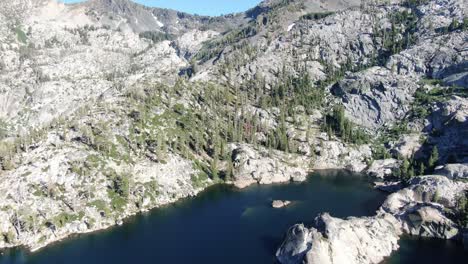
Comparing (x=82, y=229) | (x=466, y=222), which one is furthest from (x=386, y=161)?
(x=82, y=229)

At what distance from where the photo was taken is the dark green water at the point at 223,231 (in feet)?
355

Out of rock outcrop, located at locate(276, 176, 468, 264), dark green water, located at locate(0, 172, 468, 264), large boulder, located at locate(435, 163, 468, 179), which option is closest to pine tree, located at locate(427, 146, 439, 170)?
large boulder, located at locate(435, 163, 468, 179)

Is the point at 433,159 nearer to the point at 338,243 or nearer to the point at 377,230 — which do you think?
the point at 377,230

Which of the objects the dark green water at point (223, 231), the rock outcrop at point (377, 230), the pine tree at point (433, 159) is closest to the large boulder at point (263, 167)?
the dark green water at point (223, 231)

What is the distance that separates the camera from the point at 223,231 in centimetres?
12475

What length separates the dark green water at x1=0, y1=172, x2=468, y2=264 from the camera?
108m

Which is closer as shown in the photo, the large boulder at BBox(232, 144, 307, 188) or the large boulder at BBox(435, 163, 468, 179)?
the large boulder at BBox(435, 163, 468, 179)

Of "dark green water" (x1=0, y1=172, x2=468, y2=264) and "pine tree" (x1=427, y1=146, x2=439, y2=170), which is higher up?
→ "pine tree" (x1=427, y1=146, x2=439, y2=170)

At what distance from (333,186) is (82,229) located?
97.3 meters

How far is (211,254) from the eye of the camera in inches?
4311

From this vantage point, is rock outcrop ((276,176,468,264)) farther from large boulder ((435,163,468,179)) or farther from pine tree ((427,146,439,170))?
pine tree ((427,146,439,170))

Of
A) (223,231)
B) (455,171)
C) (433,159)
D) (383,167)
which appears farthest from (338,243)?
(383,167)

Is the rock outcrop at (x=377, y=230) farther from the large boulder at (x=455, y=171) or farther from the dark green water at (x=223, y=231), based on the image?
the large boulder at (x=455, y=171)

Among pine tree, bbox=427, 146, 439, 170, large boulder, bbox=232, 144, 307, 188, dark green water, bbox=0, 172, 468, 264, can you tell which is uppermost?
pine tree, bbox=427, 146, 439, 170
